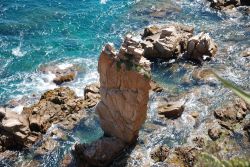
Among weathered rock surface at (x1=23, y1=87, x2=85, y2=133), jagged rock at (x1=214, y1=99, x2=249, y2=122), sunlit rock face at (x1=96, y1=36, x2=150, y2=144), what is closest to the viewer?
sunlit rock face at (x1=96, y1=36, x2=150, y2=144)

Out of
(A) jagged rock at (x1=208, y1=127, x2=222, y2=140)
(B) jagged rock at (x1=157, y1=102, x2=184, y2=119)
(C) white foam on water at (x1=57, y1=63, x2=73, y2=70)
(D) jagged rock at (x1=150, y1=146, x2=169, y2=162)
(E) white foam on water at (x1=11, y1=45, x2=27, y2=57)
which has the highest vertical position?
(E) white foam on water at (x1=11, y1=45, x2=27, y2=57)

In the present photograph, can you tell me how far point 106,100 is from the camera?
21.6m

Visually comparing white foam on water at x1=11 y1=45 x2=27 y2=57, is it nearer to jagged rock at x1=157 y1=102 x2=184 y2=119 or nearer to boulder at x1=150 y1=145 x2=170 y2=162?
jagged rock at x1=157 y1=102 x2=184 y2=119

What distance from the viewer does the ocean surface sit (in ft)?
92.5

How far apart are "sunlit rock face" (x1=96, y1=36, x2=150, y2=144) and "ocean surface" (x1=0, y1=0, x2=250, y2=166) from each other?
2076 mm

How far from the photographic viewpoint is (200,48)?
30.3 m

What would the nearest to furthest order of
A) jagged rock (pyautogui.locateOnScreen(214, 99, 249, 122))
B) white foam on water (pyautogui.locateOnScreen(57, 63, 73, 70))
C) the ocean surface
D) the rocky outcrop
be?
the rocky outcrop → jagged rock (pyautogui.locateOnScreen(214, 99, 249, 122)) → the ocean surface → white foam on water (pyautogui.locateOnScreen(57, 63, 73, 70))

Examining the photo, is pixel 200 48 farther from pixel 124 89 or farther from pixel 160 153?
pixel 124 89

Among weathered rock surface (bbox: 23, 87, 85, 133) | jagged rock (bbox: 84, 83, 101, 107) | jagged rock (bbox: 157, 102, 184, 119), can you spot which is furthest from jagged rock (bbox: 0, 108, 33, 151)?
jagged rock (bbox: 157, 102, 184, 119)

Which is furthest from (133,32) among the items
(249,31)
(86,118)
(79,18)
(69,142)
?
(69,142)

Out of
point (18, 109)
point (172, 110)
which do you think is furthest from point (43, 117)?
point (172, 110)

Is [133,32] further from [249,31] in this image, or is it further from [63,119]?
[63,119]

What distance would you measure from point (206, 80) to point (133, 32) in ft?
34.0

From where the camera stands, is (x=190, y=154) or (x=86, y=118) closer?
(x=190, y=154)
